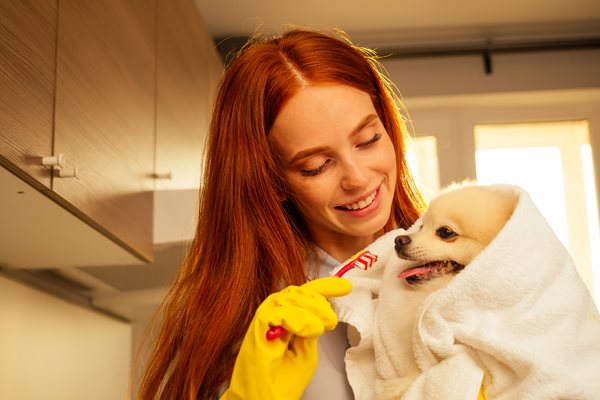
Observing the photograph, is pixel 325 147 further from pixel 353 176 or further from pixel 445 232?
pixel 445 232

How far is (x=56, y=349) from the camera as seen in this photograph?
2182 mm

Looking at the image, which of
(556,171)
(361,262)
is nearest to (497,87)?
(556,171)

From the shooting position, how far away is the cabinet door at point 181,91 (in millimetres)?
2324

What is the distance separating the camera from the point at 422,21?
3236mm

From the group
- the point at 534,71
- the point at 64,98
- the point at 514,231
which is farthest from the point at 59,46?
the point at 534,71

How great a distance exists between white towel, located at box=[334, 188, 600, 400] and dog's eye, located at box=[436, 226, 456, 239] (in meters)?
0.09

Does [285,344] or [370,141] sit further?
[370,141]

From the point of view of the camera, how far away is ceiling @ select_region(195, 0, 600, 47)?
3080 mm

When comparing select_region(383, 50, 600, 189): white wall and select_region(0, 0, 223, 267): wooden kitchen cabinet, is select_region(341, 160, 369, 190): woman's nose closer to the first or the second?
select_region(0, 0, 223, 267): wooden kitchen cabinet

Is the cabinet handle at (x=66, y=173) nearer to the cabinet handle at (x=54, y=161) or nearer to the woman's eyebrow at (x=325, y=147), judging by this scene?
the cabinet handle at (x=54, y=161)

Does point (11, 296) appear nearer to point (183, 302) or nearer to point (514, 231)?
point (183, 302)

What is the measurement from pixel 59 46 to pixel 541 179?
2490 mm

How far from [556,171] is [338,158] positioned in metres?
2.54

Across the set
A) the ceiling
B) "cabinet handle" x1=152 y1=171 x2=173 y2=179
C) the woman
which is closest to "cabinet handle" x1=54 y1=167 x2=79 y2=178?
the woman
